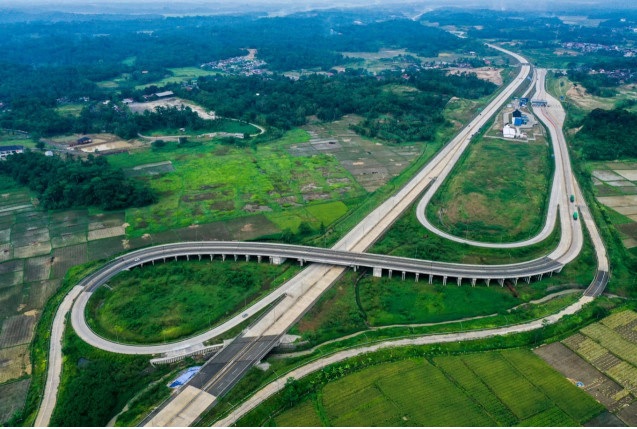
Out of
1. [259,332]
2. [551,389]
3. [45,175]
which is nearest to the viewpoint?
[551,389]

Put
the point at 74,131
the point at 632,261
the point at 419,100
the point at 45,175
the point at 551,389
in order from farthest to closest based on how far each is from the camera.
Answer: the point at 419,100
the point at 74,131
the point at 45,175
the point at 632,261
the point at 551,389

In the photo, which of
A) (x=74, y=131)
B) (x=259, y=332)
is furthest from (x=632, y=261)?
(x=74, y=131)

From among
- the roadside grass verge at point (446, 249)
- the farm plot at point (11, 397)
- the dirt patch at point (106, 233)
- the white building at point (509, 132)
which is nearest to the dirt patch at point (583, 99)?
the white building at point (509, 132)

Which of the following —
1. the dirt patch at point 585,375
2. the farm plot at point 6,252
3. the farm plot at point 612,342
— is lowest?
the farm plot at point 6,252

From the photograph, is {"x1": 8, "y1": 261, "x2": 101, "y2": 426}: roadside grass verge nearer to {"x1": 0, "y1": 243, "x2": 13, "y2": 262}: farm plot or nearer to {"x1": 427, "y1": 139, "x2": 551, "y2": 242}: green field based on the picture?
{"x1": 0, "y1": 243, "x2": 13, "y2": 262}: farm plot

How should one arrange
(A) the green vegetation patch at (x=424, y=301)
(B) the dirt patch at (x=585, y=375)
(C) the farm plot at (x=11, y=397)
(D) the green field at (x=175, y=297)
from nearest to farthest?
(B) the dirt patch at (x=585, y=375) < (C) the farm plot at (x=11, y=397) < (D) the green field at (x=175, y=297) < (A) the green vegetation patch at (x=424, y=301)

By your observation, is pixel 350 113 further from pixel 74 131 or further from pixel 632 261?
pixel 632 261

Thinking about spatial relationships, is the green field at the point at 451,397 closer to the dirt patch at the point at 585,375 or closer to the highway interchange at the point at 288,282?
the dirt patch at the point at 585,375
